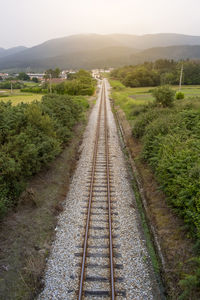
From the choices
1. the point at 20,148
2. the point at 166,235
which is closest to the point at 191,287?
the point at 166,235

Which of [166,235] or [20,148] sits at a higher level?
[20,148]

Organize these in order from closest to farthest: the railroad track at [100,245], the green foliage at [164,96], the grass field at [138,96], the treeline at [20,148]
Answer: the railroad track at [100,245], the treeline at [20,148], the green foliage at [164,96], the grass field at [138,96]

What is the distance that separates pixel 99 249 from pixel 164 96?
21.0 meters

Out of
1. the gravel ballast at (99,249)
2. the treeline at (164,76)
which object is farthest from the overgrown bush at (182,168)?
the treeline at (164,76)

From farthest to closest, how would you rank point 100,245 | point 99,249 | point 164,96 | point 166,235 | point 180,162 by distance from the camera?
point 164,96, point 180,162, point 166,235, point 100,245, point 99,249

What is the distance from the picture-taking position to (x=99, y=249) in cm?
934

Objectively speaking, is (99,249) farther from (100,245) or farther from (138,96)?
(138,96)

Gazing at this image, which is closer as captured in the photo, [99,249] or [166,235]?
[99,249]

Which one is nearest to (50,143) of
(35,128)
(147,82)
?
(35,128)

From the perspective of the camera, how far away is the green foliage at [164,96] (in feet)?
84.4

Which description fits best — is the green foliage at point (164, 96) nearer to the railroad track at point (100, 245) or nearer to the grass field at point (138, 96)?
the grass field at point (138, 96)

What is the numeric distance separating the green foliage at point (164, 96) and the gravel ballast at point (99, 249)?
14.5m

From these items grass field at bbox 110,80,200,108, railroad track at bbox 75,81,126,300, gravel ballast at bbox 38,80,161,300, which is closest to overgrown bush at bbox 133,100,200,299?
gravel ballast at bbox 38,80,161,300

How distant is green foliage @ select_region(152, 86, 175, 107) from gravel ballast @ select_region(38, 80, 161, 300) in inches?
569
